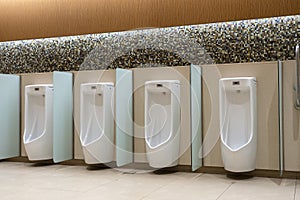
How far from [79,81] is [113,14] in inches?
42.7

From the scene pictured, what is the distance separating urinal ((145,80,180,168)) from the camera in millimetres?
3512

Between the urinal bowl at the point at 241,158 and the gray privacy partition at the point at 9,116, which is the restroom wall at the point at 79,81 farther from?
the urinal bowl at the point at 241,158

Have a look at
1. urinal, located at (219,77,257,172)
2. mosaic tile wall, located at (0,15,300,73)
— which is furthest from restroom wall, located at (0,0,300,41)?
urinal, located at (219,77,257,172)

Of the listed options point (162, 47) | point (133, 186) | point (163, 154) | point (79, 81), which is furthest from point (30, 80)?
point (133, 186)

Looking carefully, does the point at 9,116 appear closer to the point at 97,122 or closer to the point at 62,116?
the point at 62,116

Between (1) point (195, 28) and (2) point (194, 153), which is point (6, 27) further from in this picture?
(2) point (194, 153)

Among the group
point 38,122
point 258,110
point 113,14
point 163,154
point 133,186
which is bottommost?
point 133,186

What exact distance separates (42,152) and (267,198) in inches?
101

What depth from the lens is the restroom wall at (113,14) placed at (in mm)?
4066

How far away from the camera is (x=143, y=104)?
3900 mm

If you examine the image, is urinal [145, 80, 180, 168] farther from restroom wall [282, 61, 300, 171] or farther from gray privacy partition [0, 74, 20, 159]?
gray privacy partition [0, 74, 20, 159]

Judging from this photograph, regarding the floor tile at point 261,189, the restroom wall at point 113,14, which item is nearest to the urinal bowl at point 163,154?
the floor tile at point 261,189

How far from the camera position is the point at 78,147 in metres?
4.15

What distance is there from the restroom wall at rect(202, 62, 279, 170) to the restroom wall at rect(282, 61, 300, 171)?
0.07 metres
